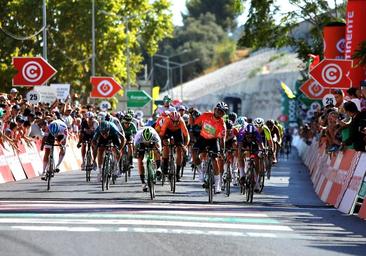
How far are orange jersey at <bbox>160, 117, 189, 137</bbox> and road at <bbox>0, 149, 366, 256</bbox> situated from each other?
1.26m

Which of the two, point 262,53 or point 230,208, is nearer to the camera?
point 230,208

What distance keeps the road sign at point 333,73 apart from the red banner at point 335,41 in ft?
24.4

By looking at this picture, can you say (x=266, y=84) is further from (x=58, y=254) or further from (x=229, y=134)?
(x=58, y=254)

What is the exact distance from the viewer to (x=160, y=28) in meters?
69.4

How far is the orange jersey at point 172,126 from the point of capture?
2311 cm

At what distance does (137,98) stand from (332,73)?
36148mm

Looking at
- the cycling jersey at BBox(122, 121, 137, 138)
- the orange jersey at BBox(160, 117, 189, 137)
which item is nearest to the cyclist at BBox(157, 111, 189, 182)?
the orange jersey at BBox(160, 117, 189, 137)

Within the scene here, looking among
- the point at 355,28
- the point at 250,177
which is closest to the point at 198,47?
the point at 355,28

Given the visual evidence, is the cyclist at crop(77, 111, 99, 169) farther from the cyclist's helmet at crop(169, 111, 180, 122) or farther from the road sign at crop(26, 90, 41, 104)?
the cyclist's helmet at crop(169, 111, 180, 122)

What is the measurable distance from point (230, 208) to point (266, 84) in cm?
10415

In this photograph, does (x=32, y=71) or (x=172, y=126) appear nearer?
(x=172, y=126)

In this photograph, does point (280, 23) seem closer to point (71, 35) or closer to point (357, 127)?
point (71, 35)

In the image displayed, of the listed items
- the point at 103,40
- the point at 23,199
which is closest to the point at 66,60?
the point at 103,40

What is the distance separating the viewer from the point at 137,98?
65688 millimetres
